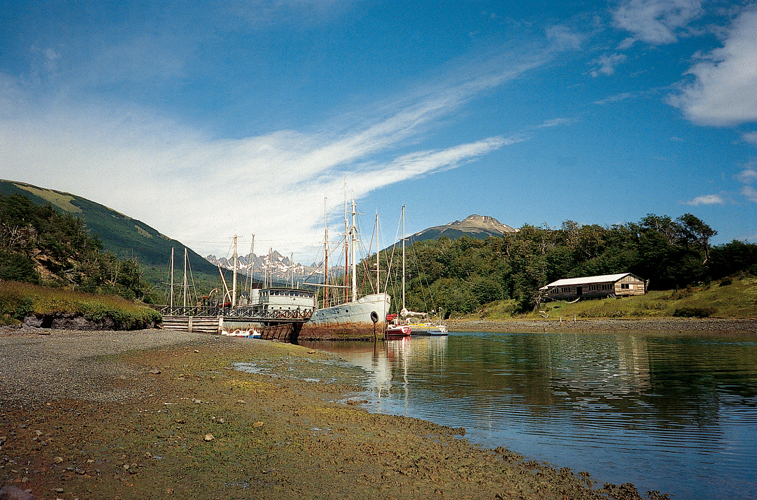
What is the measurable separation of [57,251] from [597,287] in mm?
107714

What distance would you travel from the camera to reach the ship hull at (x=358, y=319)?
5984 cm

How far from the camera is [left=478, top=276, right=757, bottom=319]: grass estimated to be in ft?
239

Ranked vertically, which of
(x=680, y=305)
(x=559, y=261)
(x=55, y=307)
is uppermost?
(x=559, y=261)

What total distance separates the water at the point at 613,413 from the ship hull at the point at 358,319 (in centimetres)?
3187

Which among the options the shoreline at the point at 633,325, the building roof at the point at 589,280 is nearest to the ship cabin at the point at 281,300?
the shoreline at the point at 633,325

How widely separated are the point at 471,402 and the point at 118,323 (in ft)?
113

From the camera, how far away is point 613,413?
14.5m

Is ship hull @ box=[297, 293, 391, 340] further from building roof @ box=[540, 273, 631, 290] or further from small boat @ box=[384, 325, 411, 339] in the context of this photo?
building roof @ box=[540, 273, 631, 290]

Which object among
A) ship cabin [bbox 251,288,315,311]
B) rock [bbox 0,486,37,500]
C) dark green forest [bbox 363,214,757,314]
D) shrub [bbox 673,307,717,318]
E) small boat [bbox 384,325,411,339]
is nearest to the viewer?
rock [bbox 0,486,37,500]

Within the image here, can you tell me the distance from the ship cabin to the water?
46742mm

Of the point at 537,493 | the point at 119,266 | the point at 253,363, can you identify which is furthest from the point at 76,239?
the point at 537,493

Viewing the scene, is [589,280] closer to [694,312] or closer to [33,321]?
[694,312]

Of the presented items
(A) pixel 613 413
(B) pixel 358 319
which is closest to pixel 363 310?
(B) pixel 358 319

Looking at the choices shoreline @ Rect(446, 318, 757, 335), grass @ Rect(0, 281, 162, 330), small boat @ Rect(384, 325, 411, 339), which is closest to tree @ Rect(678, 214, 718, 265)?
shoreline @ Rect(446, 318, 757, 335)
